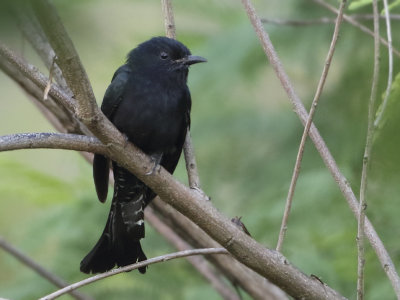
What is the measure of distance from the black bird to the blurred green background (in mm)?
390

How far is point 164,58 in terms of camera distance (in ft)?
11.9

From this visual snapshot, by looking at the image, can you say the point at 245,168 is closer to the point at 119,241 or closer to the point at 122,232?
the point at 122,232

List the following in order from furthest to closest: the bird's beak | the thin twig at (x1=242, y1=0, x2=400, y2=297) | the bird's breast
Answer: the bird's beak → the bird's breast → the thin twig at (x1=242, y1=0, x2=400, y2=297)

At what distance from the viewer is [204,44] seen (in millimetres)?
4355

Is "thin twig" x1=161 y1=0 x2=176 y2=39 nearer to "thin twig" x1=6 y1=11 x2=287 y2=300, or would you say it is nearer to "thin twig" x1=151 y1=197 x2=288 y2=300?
"thin twig" x1=6 y1=11 x2=287 y2=300

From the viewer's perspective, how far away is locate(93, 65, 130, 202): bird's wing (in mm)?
3121

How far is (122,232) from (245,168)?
5.01 ft

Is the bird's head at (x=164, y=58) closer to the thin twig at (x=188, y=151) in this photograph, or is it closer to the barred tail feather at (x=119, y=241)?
the thin twig at (x=188, y=151)

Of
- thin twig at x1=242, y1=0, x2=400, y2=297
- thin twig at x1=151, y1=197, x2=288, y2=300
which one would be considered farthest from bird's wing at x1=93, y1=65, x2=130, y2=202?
thin twig at x1=242, y1=0, x2=400, y2=297

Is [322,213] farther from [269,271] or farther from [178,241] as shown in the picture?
[269,271]

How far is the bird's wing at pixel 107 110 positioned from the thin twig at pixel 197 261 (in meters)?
0.33

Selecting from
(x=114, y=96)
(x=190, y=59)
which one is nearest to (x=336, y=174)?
(x=114, y=96)

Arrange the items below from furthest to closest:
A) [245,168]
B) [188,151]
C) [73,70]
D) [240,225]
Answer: [245,168]
[188,151]
[240,225]
[73,70]

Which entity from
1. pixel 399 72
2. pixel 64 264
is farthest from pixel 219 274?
pixel 399 72
